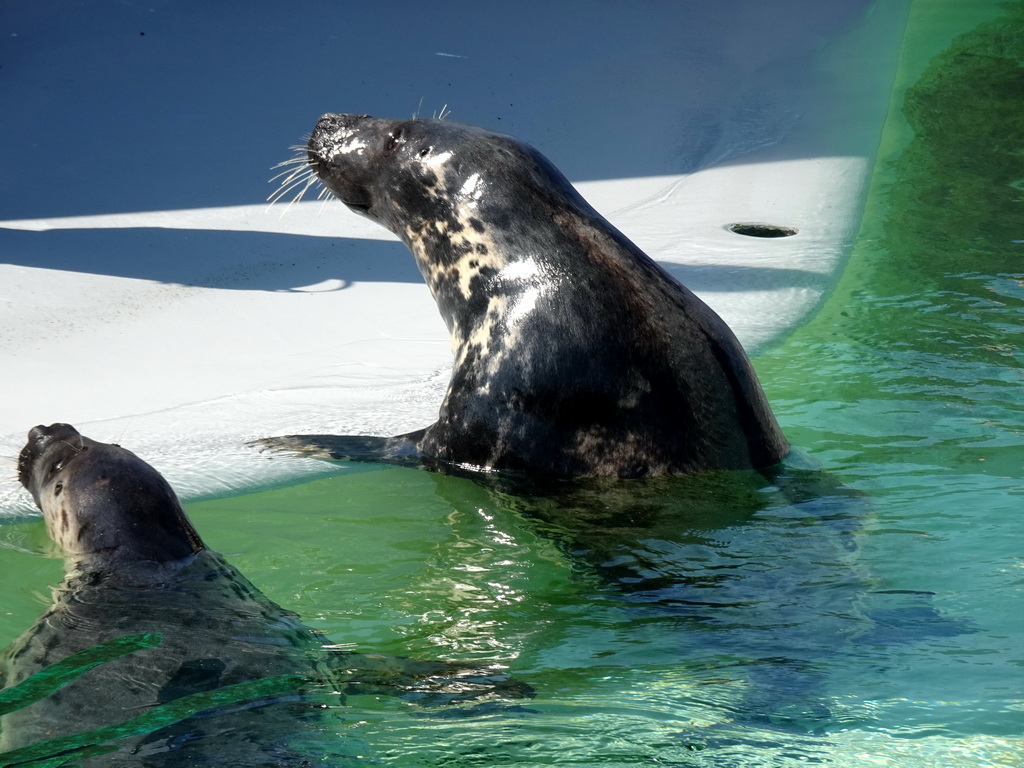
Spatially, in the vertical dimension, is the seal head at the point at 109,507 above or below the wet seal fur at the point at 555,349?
below

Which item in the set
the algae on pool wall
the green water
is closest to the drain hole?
the algae on pool wall

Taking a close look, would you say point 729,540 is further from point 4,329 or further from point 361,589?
point 4,329

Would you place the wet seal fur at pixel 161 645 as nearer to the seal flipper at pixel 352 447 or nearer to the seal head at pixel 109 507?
the seal head at pixel 109 507

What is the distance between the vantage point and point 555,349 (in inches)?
173

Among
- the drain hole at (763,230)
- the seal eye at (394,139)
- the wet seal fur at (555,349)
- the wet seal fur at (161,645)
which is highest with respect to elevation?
the drain hole at (763,230)

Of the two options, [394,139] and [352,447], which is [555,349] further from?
[394,139]

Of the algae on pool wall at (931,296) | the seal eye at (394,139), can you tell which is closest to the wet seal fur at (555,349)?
the seal eye at (394,139)

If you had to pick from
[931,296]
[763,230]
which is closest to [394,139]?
[931,296]

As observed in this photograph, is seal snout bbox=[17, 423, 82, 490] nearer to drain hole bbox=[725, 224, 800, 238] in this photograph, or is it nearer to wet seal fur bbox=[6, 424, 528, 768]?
wet seal fur bbox=[6, 424, 528, 768]

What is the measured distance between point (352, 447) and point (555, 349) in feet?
3.14

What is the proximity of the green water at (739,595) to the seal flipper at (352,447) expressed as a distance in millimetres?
79

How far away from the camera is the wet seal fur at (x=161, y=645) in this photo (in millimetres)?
2691

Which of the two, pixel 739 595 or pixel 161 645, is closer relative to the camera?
pixel 161 645

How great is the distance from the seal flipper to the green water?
79 millimetres
